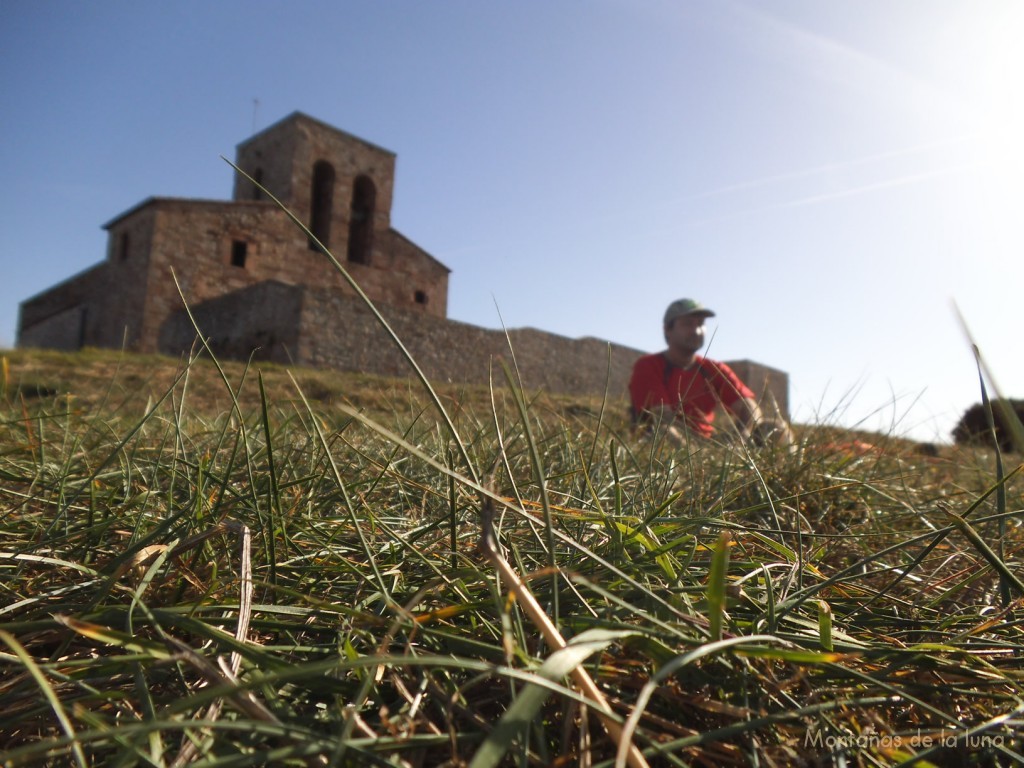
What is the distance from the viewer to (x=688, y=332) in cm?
400

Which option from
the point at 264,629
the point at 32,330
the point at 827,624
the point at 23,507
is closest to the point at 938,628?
the point at 827,624

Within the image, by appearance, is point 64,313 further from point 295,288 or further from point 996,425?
point 996,425

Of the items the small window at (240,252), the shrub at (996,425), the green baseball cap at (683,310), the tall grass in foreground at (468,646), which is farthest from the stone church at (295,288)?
the tall grass in foreground at (468,646)

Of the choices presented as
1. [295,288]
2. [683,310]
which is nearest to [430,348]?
[295,288]

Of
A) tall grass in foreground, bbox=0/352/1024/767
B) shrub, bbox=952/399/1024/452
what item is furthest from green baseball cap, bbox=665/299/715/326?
tall grass in foreground, bbox=0/352/1024/767

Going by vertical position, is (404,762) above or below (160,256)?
below

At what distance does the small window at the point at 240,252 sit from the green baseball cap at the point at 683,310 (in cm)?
1496

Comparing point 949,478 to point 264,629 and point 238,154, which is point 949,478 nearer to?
point 264,629

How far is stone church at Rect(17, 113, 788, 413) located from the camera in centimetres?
1212

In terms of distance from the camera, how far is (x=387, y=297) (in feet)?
64.7

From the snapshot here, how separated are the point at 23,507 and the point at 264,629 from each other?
68cm

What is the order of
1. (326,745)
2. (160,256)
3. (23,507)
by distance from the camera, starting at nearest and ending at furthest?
(326,745)
(23,507)
(160,256)

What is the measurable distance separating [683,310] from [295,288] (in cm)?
936

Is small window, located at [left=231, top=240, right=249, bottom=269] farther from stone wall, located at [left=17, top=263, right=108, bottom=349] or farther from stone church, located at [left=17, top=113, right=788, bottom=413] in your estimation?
stone wall, located at [left=17, top=263, right=108, bottom=349]
